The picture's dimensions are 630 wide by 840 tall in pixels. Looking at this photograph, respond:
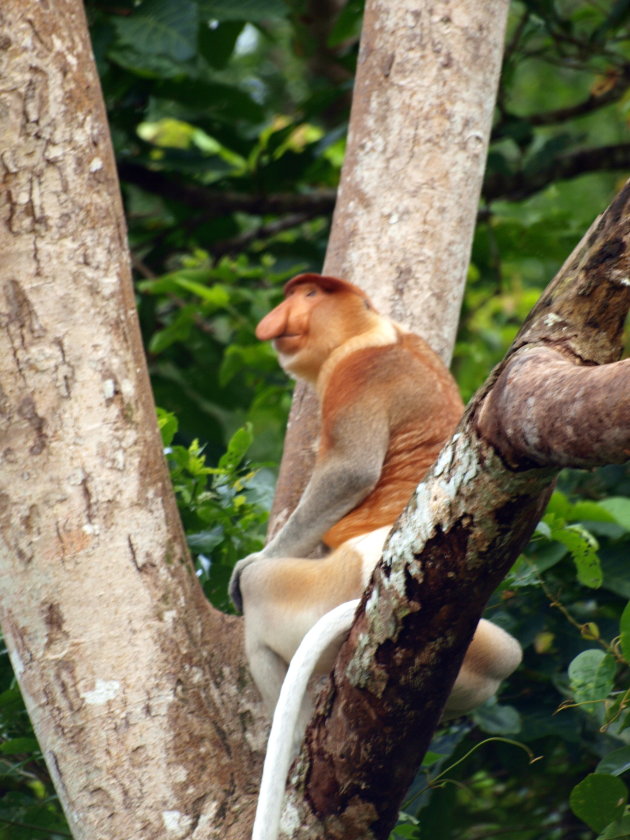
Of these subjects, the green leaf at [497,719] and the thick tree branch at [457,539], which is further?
the green leaf at [497,719]

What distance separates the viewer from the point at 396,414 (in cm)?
239

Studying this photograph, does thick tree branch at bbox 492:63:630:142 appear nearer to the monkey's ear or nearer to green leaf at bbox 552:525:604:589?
the monkey's ear

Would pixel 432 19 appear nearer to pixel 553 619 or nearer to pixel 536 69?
pixel 553 619

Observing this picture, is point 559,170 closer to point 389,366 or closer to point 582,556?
point 389,366

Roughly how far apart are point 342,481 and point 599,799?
832mm

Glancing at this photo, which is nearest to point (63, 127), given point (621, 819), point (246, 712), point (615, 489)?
point (246, 712)

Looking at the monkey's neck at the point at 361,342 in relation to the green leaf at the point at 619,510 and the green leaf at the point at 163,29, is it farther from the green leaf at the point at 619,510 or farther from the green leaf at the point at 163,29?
the green leaf at the point at 163,29

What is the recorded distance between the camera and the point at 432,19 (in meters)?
2.92

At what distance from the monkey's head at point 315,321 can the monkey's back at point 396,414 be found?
0.14 m

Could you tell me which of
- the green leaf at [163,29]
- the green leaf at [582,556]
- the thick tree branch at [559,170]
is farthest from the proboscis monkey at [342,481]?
the thick tree branch at [559,170]

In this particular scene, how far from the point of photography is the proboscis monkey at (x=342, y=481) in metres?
2.14

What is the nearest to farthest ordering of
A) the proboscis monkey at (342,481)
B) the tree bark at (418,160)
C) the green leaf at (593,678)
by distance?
the green leaf at (593,678) < the proboscis monkey at (342,481) < the tree bark at (418,160)

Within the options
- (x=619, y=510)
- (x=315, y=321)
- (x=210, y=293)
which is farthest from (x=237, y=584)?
(x=210, y=293)

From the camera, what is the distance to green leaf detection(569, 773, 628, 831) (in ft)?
5.94
